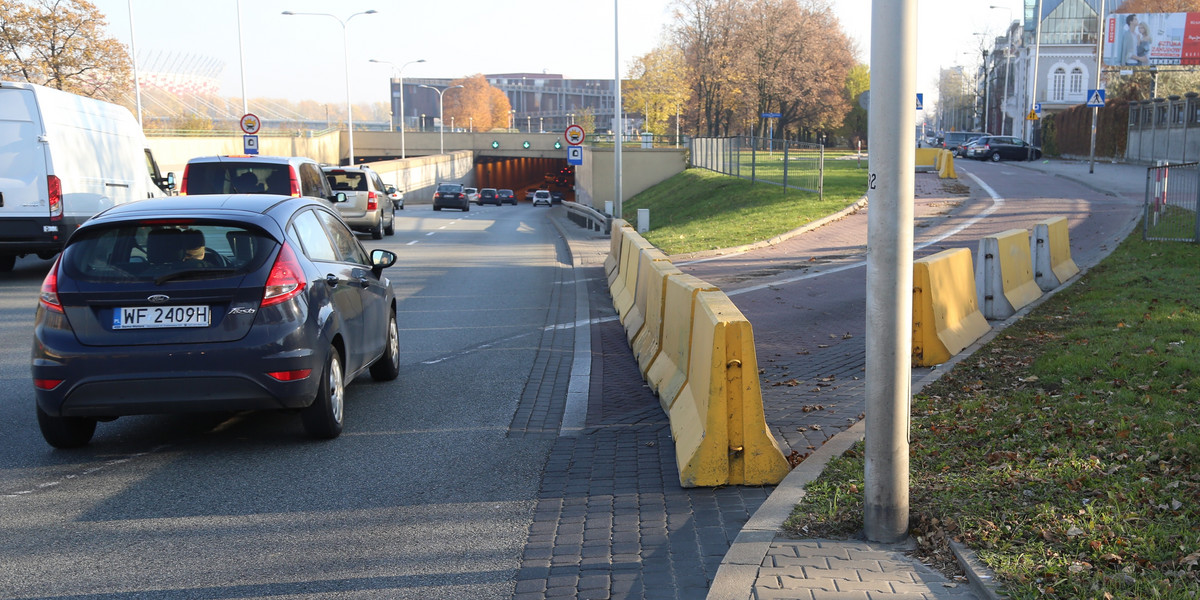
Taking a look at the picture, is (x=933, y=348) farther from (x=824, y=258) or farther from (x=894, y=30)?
(x=824, y=258)

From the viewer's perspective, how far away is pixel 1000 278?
11.0 m

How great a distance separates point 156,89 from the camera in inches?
3108

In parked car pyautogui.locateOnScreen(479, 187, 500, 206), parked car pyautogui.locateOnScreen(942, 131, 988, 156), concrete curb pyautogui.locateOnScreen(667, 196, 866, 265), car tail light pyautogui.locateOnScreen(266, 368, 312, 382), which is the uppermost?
parked car pyautogui.locateOnScreen(942, 131, 988, 156)

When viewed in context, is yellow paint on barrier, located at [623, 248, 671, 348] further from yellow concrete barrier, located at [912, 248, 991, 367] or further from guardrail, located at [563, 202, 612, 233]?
guardrail, located at [563, 202, 612, 233]

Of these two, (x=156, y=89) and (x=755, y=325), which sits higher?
(x=156, y=89)

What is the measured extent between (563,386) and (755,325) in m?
3.33

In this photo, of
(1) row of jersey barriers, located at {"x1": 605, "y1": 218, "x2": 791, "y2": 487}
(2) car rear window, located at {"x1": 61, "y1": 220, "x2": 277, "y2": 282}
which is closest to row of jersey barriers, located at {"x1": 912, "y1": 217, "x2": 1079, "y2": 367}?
(1) row of jersey barriers, located at {"x1": 605, "y1": 218, "x2": 791, "y2": 487}

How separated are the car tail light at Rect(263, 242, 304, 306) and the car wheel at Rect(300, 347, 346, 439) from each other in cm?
49

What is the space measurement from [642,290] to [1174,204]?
11320mm

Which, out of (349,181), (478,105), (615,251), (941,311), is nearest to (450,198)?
(349,181)

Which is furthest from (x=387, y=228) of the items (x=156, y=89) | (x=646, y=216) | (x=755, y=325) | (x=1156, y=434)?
(x=156, y=89)

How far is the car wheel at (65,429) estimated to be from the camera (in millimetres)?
6180

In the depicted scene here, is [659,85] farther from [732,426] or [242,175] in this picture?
[732,426]

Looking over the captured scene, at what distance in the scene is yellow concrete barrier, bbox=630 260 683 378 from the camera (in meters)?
8.34
